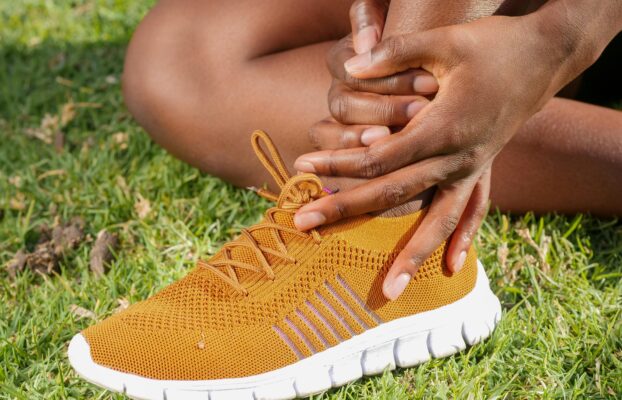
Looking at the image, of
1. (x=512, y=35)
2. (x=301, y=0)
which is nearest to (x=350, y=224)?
(x=512, y=35)

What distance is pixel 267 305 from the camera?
4.71 feet

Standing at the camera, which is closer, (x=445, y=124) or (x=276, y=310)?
(x=445, y=124)

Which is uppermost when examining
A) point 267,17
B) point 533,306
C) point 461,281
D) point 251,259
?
point 267,17

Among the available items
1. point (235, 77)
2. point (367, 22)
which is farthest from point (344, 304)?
point (235, 77)

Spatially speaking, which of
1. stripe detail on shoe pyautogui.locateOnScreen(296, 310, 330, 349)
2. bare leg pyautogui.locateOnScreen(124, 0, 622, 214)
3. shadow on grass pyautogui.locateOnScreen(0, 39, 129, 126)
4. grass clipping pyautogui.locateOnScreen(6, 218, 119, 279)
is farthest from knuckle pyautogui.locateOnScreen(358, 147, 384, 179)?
shadow on grass pyautogui.locateOnScreen(0, 39, 129, 126)

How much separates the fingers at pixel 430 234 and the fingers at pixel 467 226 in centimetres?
6

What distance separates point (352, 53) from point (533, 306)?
70 cm

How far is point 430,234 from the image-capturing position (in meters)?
1.42

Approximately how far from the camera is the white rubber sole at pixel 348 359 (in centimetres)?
138

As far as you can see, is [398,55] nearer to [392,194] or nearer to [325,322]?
[392,194]

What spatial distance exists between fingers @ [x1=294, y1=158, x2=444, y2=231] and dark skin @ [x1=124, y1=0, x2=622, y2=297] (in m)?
0.42

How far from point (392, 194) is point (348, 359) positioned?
34 centimetres

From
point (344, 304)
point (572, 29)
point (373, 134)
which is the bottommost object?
point (344, 304)

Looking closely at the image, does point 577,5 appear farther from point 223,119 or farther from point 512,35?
point 223,119
